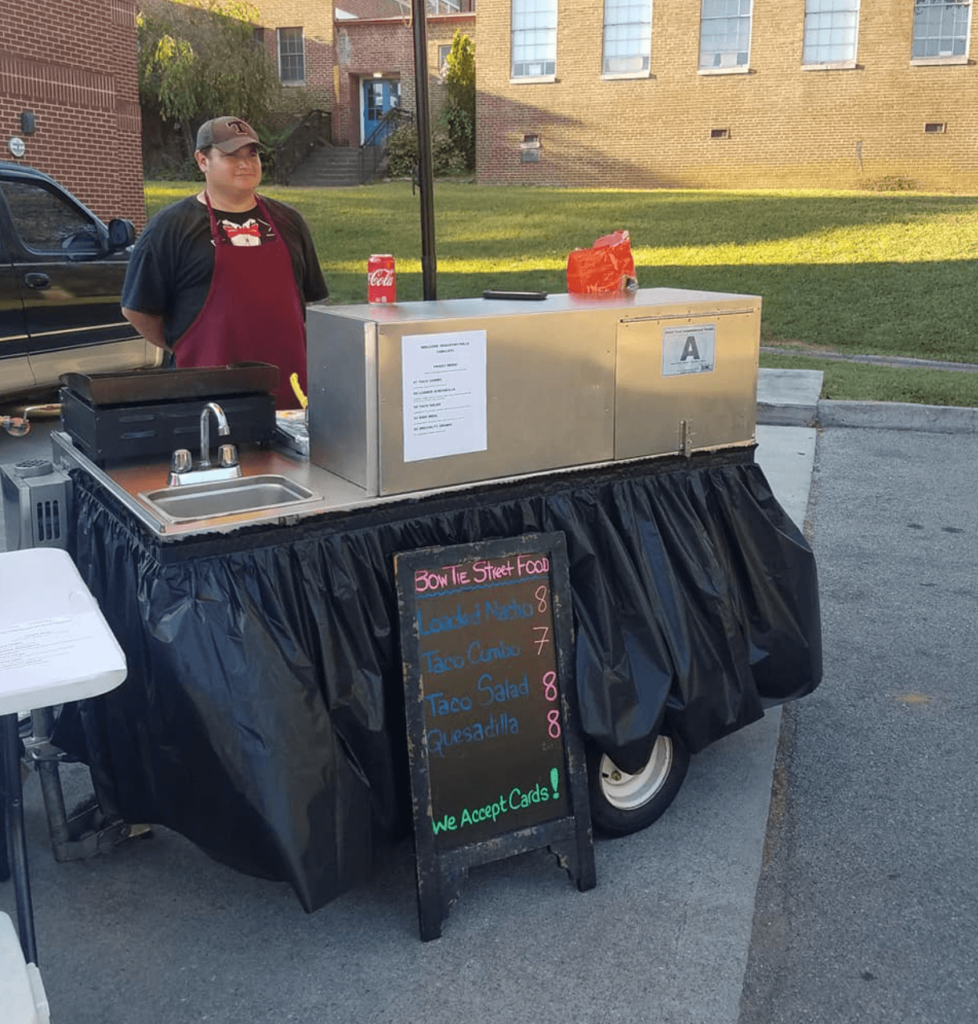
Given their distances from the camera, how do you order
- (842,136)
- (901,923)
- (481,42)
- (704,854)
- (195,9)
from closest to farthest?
(901,923), (704,854), (842,136), (481,42), (195,9)

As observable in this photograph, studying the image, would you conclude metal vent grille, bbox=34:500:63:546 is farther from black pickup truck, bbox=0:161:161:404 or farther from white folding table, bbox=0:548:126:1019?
black pickup truck, bbox=0:161:161:404

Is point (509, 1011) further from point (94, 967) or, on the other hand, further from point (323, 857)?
point (94, 967)

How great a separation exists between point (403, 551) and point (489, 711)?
0.44 metres

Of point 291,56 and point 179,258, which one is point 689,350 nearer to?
point 179,258

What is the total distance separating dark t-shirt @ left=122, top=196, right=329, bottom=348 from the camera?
3984 millimetres

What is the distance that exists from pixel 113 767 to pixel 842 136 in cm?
2458

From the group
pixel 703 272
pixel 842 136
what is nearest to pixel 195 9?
pixel 842 136

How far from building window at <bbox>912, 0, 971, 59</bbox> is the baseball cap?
2380cm

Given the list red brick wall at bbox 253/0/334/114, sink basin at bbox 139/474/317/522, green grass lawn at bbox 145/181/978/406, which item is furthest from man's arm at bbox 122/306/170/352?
red brick wall at bbox 253/0/334/114

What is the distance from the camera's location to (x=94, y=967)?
2629 mm

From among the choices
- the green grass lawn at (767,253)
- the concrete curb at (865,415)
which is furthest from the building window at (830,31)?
the concrete curb at (865,415)

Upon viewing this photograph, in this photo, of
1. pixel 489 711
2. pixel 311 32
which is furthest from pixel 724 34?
pixel 489 711

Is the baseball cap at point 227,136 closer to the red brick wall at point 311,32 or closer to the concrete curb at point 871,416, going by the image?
the concrete curb at point 871,416

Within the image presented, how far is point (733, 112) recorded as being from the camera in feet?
81.8
